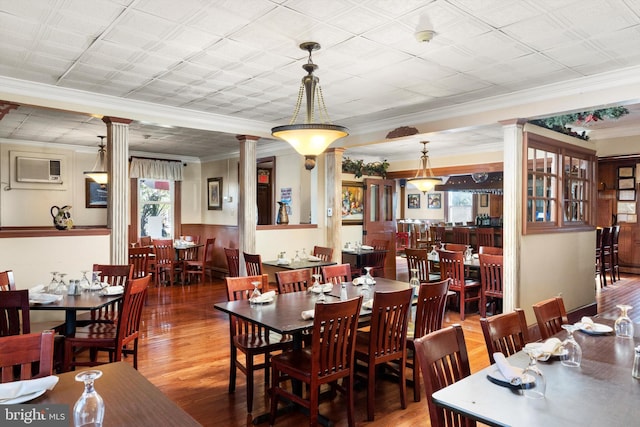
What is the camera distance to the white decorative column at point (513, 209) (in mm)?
4691

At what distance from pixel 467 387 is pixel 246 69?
3.35 meters

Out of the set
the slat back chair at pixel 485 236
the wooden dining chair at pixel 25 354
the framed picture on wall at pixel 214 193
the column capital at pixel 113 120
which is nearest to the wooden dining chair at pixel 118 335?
the wooden dining chair at pixel 25 354

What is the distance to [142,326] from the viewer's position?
5148mm

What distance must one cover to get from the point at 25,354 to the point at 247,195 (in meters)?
4.64

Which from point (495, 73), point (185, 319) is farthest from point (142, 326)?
point (495, 73)

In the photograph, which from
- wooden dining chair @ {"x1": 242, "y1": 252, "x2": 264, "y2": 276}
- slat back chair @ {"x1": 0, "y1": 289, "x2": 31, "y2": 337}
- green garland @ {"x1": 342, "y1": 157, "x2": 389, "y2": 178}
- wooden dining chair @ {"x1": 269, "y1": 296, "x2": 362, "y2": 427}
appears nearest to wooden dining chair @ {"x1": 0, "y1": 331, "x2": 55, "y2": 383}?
wooden dining chair @ {"x1": 269, "y1": 296, "x2": 362, "y2": 427}

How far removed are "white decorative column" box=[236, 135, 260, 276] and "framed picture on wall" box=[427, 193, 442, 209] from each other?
10.0 m

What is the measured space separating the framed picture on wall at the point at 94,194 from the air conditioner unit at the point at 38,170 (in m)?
0.50

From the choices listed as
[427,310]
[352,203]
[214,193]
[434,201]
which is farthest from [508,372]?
[434,201]

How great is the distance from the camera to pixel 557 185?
5383 mm

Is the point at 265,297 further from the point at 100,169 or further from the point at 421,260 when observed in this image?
the point at 100,169

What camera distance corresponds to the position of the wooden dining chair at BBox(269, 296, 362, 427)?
248 centimetres

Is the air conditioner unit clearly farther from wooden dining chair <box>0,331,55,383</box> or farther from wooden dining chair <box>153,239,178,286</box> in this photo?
wooden dining chair <box>0,331,55,383</box>

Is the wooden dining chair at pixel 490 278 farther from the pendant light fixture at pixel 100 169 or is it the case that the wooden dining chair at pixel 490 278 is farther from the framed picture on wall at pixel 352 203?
the pendant light fixture at pixel 100 169
